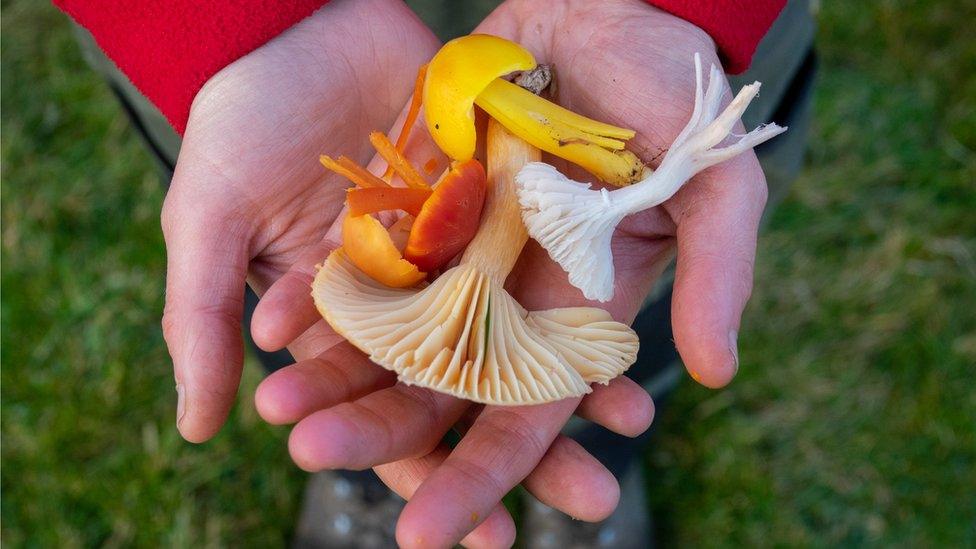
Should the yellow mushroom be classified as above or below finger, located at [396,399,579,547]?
above

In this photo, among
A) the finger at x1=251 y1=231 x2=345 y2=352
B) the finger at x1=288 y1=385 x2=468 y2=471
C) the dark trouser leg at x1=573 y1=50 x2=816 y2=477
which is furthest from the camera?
the dark trouser leg at x1=573 y1=50 x2=816 y2=477

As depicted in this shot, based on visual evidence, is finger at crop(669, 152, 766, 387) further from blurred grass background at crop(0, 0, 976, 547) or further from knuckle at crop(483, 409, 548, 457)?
blurred grass background at crop(0, 0, 976, 547)

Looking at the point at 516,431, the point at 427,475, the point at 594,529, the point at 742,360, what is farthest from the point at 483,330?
the point at 742,360

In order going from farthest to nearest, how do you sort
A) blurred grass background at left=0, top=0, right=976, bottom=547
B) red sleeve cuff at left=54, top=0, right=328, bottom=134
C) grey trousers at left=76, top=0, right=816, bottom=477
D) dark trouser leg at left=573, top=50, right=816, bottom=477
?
1. blurred grass background at left=0, top=0, right=976, bottom=547
2. dark trouser leg at left=573, top=50, right=816, bottom=477
3. grey trousers at left=76, top=0, right=816, bottom=477
4. red sleeve cuff at left=54, top=0, right=328, bottom=134

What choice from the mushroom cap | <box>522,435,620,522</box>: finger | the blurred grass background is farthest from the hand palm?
the blurred grass background

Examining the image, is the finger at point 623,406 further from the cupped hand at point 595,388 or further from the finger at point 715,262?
the finger at point 715,262

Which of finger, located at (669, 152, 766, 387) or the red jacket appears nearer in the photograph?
finger, located at (669, 152, 766, 387)

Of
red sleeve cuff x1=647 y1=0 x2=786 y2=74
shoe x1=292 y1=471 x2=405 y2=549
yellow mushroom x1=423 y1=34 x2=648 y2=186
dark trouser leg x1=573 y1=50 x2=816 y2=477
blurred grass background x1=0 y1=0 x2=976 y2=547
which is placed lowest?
shoe x1=292 y1=471 x2=405 y2=549
